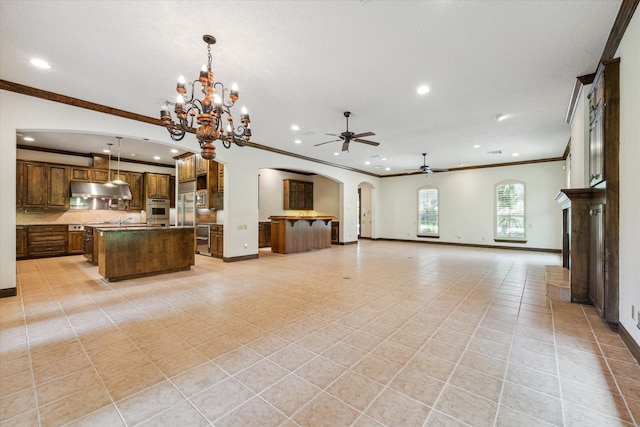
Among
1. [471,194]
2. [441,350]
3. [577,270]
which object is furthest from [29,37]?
[471,194]

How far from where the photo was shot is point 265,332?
285 centimetres

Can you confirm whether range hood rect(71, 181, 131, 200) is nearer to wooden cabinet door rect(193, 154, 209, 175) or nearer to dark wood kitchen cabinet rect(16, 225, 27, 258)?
dark wood kitchen cabinet rect(16, 225, 27, 258)

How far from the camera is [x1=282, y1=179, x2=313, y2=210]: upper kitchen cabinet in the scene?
1123cm

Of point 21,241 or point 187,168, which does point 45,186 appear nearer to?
point 21,241

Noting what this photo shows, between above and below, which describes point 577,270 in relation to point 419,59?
below

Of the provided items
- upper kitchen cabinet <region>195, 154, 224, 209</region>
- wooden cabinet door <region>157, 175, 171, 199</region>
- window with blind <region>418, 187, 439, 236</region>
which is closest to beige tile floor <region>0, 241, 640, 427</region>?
upper kitchen cabinet <region>195, 154, 224, 209</region>

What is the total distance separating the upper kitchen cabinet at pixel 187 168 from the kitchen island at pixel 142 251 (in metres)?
3.12

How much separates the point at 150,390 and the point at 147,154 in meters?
8.52

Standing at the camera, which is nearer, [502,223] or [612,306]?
[612,306]

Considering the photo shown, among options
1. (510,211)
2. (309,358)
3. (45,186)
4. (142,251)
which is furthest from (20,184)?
(510,211)

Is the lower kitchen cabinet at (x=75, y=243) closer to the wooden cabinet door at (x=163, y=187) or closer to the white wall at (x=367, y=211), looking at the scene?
the wooden cabinet door at (x=163, y=187)

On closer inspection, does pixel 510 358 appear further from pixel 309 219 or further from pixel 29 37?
pixel 309 219

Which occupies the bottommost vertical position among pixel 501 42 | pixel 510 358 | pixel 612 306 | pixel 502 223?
pixel 510 358

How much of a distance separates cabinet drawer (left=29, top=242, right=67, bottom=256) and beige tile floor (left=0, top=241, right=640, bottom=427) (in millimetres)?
4088
